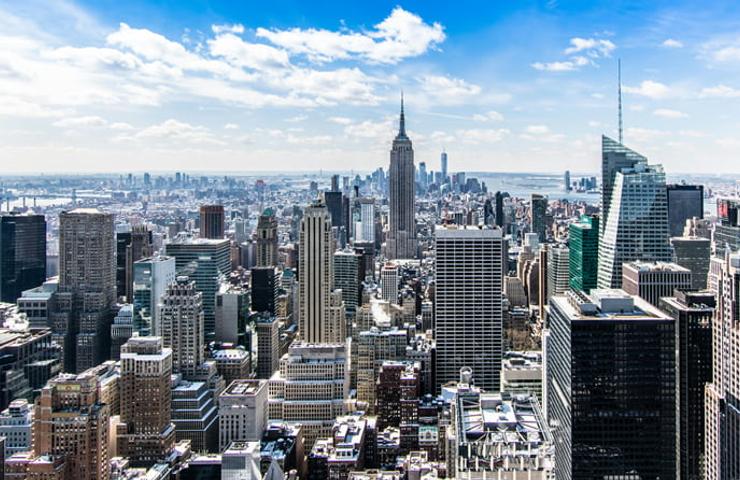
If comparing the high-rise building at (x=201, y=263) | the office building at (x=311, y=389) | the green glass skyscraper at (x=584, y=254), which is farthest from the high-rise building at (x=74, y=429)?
the green glass skyscraper at (x=584, y=254)

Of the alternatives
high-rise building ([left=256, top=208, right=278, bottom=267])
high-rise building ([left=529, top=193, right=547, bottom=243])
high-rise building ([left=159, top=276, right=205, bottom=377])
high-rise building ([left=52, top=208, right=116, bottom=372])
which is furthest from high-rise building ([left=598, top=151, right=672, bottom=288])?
high-rise building ([left=52, top=208, right=116, bottom=372])

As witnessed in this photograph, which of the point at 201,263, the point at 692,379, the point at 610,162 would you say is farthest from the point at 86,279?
the point at 692,379

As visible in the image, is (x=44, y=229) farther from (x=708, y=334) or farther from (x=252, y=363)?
(x=708, y=334)

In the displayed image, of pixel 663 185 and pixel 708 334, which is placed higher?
pixel 663 185

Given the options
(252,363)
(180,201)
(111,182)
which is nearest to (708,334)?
(252,363)

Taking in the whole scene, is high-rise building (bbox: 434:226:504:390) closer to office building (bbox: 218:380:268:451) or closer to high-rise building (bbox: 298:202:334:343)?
high-rise building (bbox: 298:202:334:343)

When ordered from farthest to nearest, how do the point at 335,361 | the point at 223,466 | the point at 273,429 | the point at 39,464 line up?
the point at 335,361 → the point at 273,429 → the point at 223,466 → the point at 39,464
